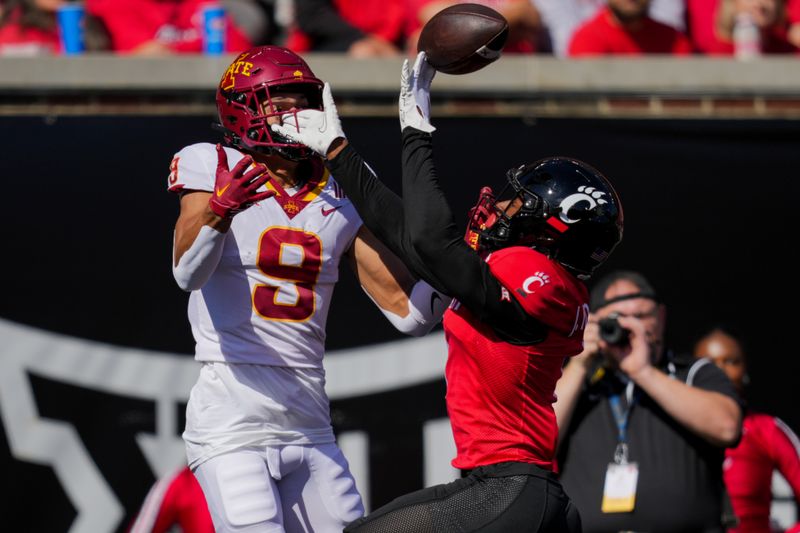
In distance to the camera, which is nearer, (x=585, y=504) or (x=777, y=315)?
(x=585, y=504)

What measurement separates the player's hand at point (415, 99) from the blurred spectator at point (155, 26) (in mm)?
3057

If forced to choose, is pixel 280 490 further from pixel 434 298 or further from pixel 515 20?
pixel 515 20

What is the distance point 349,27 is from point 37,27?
5.02 feet

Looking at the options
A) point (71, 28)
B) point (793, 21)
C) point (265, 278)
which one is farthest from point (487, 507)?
point (793, 21)

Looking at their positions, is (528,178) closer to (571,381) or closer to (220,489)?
(220,489)

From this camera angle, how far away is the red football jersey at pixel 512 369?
3.32 m

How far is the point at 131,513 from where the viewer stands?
18.1 feet

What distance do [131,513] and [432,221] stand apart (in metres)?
2.80

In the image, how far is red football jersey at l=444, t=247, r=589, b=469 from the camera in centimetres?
332

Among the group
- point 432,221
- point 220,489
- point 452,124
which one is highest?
point 452,124

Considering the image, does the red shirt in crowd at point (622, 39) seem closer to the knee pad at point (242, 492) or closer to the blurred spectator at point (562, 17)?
the blurred spectator at point (562, 17)

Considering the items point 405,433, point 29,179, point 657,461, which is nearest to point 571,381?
point 657,461

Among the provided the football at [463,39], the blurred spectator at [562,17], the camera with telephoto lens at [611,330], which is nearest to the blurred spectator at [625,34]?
the blurred spectator at [562,17]

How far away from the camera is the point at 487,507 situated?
325cm
